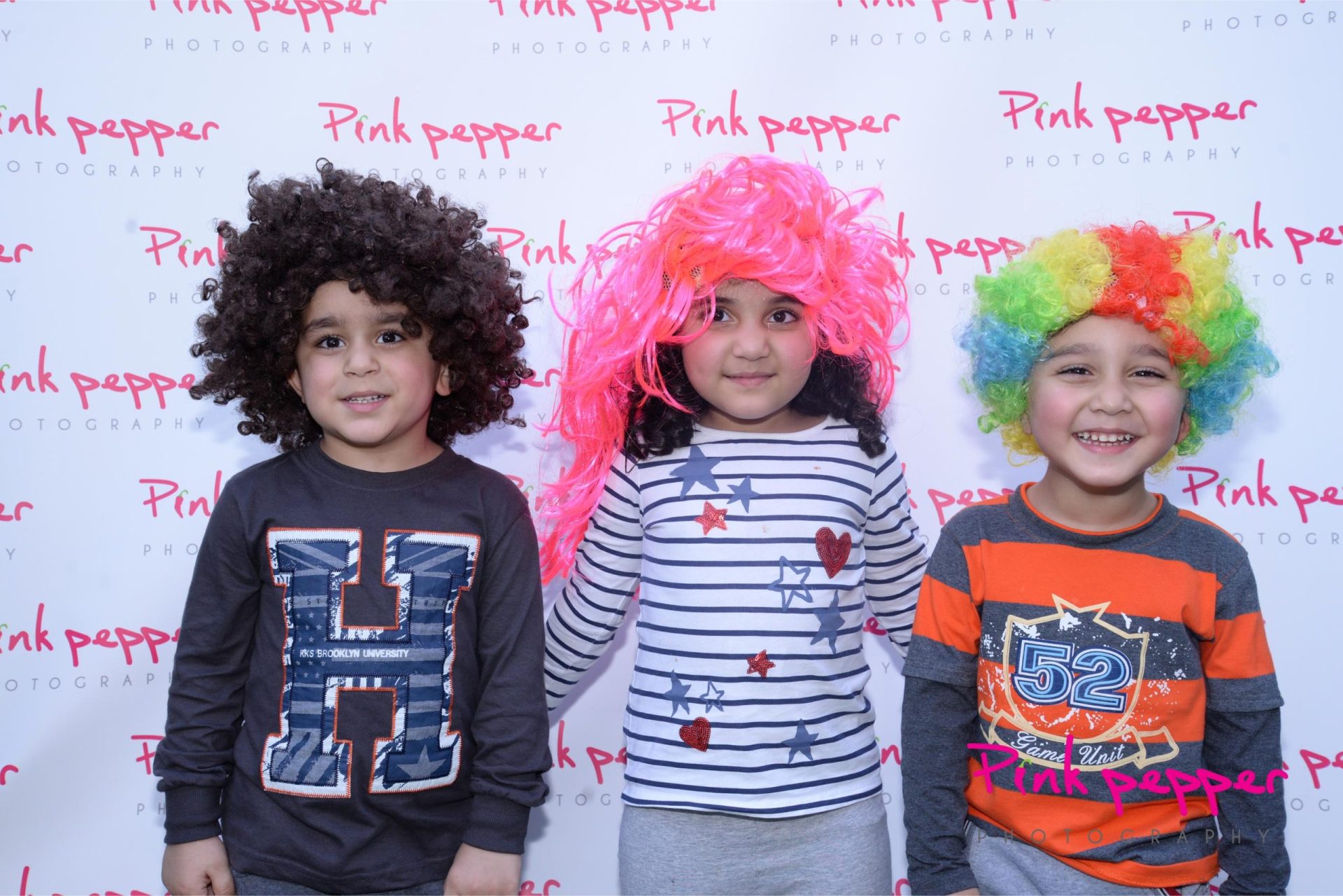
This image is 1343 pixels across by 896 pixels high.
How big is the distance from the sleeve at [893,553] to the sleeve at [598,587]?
1.08 feet

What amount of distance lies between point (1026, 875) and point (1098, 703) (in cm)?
22

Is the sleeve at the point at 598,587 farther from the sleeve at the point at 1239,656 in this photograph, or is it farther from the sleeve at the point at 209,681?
the sleeve at the point at 1239,656

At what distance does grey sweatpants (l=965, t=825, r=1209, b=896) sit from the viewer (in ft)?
4.04

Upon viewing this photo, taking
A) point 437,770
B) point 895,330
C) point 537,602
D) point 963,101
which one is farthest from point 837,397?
point 437,770

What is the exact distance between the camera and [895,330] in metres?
1.79

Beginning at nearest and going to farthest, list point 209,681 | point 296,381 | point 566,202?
1. point 209,681
2. point 296,381
3. point 566,202

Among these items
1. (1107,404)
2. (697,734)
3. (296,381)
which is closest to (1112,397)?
(1107,404)

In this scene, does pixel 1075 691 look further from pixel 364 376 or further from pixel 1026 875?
pixel 364 376

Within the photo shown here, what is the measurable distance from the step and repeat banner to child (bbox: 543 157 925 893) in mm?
304

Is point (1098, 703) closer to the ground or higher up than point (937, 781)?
higher up

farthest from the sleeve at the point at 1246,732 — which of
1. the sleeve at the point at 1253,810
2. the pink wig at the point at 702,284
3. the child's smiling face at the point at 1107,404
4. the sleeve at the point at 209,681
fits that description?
the sleeve at the point at 209,681

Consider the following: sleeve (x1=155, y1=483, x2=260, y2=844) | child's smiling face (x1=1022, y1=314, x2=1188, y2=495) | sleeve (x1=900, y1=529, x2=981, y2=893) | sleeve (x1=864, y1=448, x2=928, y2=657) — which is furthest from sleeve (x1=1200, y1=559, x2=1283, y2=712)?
sleeve (x1=155, y1=483, x2=260, y2=844)

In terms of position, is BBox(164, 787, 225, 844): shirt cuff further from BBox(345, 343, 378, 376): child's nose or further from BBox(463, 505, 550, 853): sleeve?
BBox(345, 343, 378, 376): child's nose

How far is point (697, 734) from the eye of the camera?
1386mm
